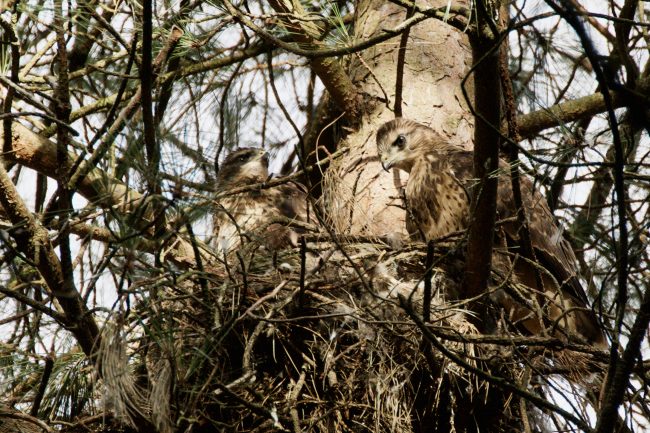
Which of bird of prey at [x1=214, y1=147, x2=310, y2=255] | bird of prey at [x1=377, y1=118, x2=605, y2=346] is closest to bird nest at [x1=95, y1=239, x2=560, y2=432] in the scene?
bird of prey at [x1=214, y1=147, x2=310, y2=255]

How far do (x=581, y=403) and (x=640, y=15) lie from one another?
3.12 meters

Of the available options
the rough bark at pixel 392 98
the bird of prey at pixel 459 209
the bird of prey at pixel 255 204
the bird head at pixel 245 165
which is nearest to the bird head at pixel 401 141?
the bird of prey at pixel 459 209

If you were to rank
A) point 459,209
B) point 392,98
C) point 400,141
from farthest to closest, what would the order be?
point 392,98 < point 400,141 < point 459,209

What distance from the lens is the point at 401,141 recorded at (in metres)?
5.37

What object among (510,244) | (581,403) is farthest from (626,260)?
(510,244)

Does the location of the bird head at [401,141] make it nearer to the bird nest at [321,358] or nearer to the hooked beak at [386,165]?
the hooked beak at [386,165]

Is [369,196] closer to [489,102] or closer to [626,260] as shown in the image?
[489,102]

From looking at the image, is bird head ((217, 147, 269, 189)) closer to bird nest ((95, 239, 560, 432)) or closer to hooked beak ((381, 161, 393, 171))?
hooked beak ((381, 161, 393, 171))

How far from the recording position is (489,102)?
127 inches

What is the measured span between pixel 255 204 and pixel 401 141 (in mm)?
1169

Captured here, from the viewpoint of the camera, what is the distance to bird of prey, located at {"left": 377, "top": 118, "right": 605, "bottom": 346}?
5.11 metres

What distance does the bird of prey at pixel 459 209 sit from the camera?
201 inches

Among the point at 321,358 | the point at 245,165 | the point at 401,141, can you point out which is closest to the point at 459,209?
the point at 401,141

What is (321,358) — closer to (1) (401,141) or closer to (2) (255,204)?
(1) (401,141)
